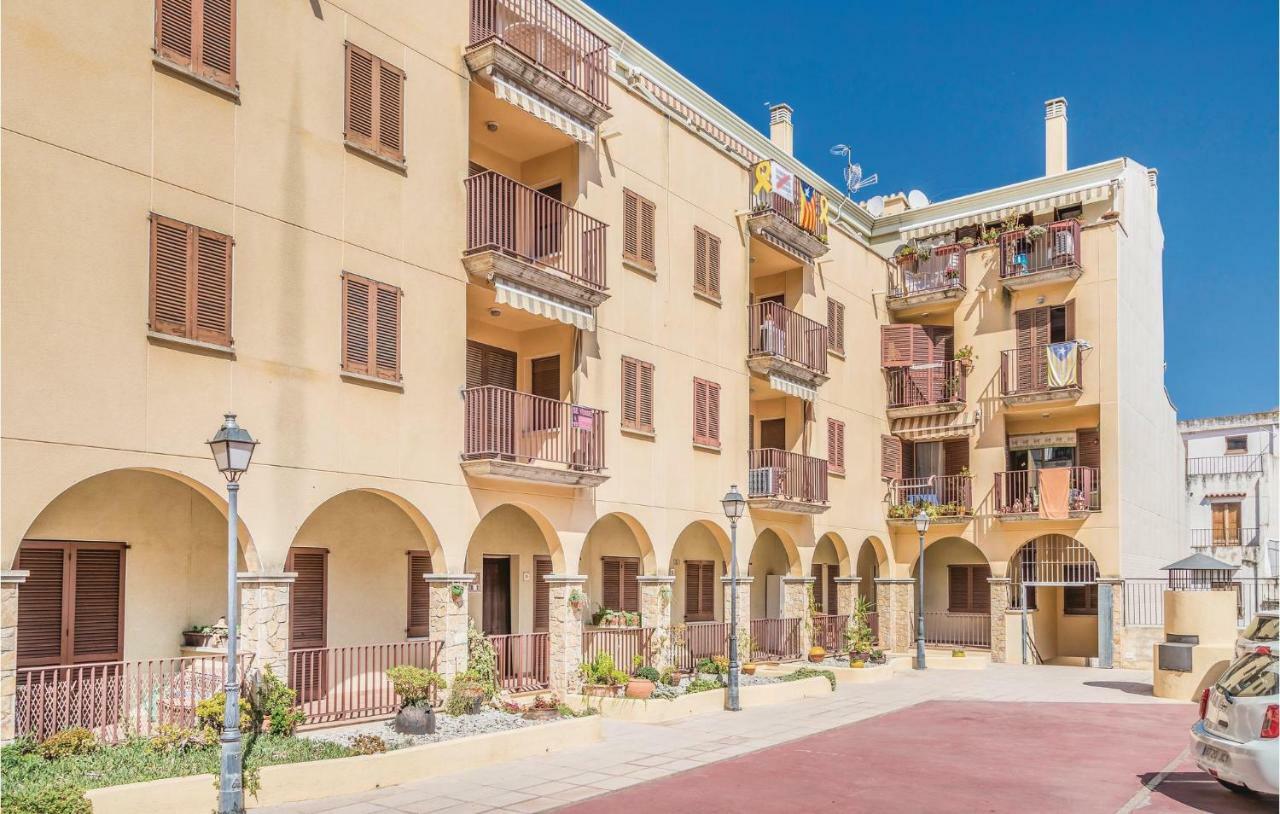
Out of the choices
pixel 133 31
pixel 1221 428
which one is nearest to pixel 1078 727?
pixel 133 31

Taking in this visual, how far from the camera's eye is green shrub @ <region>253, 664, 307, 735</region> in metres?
14.8

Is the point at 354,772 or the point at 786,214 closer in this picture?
the point at 354,772

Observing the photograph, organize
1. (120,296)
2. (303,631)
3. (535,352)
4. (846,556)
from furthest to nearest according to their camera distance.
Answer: (846,556) < (535,352) < (303,631) < (120,296)

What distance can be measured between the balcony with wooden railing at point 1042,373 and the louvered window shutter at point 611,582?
14516 millimetres

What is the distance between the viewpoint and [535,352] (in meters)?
22.5

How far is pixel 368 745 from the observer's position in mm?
14430

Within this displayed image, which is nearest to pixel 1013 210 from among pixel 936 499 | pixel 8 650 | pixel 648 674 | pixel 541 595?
pixel 936 499

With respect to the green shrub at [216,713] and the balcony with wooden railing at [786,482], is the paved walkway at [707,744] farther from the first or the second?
the balcony with wooden railing at [786,482]

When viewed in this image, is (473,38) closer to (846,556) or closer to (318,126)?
(318,126)

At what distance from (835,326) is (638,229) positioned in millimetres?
10393

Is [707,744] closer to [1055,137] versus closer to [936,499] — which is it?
[936,499]

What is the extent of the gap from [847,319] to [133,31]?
23275 mm

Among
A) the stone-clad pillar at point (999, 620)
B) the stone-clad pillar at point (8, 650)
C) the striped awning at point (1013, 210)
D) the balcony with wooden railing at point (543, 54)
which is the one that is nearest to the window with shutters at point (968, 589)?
the stone-clad pillar at point (999, 620)

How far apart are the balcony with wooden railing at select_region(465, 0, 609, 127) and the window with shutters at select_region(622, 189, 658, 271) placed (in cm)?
227
